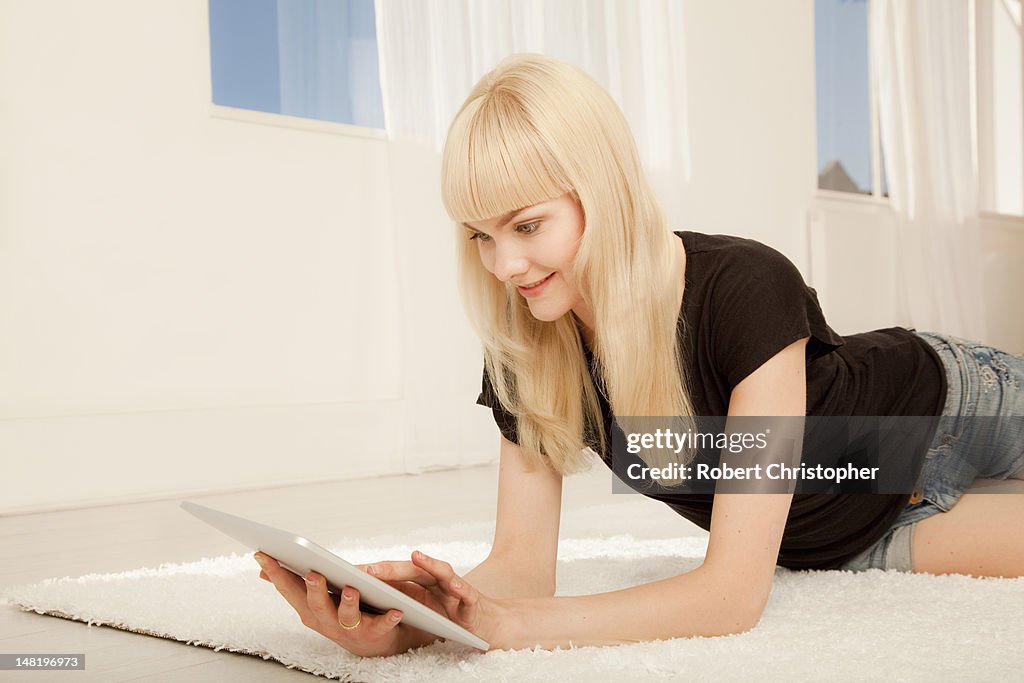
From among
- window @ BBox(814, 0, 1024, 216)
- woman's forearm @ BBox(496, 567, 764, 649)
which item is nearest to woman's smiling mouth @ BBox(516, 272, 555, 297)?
woman's forearm @ BBox(496, 567, 764, 649)

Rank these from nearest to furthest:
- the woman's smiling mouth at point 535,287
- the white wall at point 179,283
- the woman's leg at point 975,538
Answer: the woman's smiling mouth at point 535,287, the woman's leg at point 975,538, the white wall at point 179,283

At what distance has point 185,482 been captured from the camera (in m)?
2.85

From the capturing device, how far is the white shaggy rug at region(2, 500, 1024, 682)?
0.98 m

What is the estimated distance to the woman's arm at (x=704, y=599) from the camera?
104cm

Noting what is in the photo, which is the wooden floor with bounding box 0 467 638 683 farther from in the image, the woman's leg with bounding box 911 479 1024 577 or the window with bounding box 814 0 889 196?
the window with bounding box 814 0 889 196

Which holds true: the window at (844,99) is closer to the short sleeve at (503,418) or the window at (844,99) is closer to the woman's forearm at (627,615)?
the short sleeve at (503,418)

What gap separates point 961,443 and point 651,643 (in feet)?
2.21

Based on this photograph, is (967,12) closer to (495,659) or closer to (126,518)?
(126,518)

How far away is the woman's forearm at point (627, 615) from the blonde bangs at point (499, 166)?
410 mm

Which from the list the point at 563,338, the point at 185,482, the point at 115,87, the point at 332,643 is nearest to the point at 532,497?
the point at 563,338

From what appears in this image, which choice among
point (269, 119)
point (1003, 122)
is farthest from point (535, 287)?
point (1003, 122)

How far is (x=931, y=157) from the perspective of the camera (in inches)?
216

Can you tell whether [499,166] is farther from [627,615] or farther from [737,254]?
[627,615]

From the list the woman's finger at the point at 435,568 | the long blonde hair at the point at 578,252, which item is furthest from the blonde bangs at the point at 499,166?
the woman's finger at the point at 435,568
